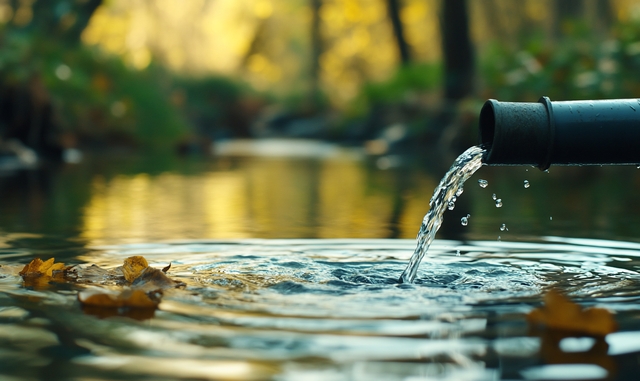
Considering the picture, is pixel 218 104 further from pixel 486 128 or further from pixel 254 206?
pixel 486 128

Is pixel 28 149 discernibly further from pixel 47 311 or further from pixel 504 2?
pixel 504 2

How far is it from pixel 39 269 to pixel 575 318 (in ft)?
6.88

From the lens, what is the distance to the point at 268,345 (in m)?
2.55

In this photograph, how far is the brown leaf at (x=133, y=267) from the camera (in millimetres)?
3643

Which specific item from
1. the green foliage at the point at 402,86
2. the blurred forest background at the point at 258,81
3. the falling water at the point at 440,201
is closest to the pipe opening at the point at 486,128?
the falling water at the point at 440,201

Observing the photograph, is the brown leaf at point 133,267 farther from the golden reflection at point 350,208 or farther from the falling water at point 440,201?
the golden reflection at point 350,208

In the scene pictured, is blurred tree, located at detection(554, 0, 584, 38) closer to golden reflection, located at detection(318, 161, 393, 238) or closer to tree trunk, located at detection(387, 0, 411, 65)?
tree trunk, located at detection(387, 0, 411, 65)

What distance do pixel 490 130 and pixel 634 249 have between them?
1.23 metres

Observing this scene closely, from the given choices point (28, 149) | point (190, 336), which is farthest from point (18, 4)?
point (190, 336)

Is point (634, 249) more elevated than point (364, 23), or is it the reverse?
point (364, 23)

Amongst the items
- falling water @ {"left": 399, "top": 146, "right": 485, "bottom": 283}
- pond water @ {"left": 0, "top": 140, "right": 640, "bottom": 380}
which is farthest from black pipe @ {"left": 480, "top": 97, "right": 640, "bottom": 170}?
pond water @ {"left": 0, "top": 140, "right": 640, "bottom": 380}

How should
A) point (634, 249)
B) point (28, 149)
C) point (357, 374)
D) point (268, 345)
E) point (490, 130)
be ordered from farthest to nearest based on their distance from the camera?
point (28, 149), point (634, 249), point (490, 130), point (268, 345), point (357, 374)

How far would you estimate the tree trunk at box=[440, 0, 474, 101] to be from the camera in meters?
17.5

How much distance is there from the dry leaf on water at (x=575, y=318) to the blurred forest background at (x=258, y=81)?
9.46 meters
